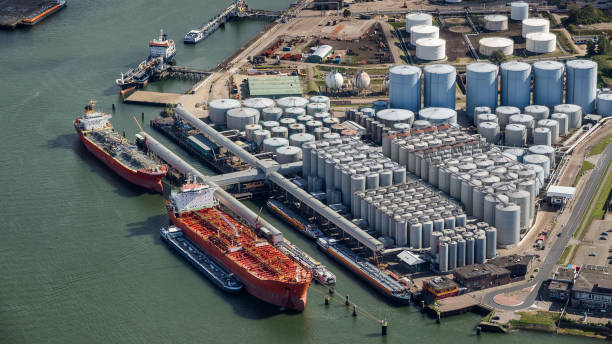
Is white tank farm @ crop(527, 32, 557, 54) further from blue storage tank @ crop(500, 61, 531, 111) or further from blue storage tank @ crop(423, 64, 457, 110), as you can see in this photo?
blue storage tank @ crop(423, 64, 457, 110)

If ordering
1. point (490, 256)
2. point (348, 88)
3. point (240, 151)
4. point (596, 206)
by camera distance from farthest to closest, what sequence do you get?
point (348, 88) < point (240, 151) < point (596, 206) < point (490, 256)

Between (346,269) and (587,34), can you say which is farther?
(587,34)

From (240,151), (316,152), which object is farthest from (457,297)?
(240,151)

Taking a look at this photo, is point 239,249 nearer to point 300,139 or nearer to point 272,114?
point 300,139

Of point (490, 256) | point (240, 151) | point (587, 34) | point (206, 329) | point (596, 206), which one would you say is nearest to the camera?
point (206, 329)

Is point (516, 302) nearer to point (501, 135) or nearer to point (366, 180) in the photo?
point (366, 180)

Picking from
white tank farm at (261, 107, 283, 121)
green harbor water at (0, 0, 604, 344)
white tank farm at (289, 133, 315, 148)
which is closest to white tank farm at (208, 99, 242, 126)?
white tank farm at (261, 107, 283, 121)

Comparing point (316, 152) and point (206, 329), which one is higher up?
point (316, 152)

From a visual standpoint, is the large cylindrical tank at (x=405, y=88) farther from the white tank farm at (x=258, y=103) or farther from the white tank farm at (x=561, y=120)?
the white tank farm at (x=561, y=120)
